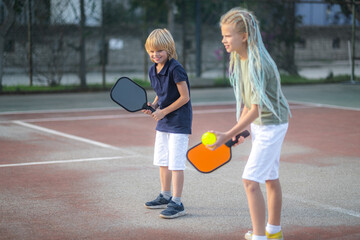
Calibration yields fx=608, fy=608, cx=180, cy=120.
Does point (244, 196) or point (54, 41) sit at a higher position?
point (54, 41)

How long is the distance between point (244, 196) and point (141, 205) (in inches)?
41.0

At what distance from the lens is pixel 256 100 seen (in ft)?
13.6

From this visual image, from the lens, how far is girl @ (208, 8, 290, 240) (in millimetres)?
4152

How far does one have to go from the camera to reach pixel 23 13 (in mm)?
16562

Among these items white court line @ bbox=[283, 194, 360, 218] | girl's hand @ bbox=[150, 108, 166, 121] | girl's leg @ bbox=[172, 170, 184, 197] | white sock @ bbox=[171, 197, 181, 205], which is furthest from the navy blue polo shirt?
white court line @ bbox=[283, 194, 360, 218]

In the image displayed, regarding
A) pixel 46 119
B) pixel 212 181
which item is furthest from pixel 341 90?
pixel 212 181

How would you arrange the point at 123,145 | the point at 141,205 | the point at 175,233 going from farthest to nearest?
the point at 123,145
the point at 141,205
the point at 175,233

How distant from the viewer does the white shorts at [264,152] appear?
→ 13.9 ft

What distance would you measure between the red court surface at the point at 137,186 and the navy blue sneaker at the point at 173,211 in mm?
72

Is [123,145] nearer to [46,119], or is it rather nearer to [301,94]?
[46,119]

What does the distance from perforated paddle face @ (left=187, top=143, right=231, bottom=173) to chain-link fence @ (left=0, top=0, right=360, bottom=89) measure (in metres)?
12.8

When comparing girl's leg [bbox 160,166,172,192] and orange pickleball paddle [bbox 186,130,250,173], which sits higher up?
orange pickleball paddle [bbox 186,130,250,173]

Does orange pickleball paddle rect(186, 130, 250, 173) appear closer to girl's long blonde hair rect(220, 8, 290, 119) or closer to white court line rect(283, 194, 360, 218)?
girl's long blonde hair rect(220, 8, 290, 119)

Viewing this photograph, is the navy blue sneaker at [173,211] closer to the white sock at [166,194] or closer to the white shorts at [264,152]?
the white sock at [166,194]
